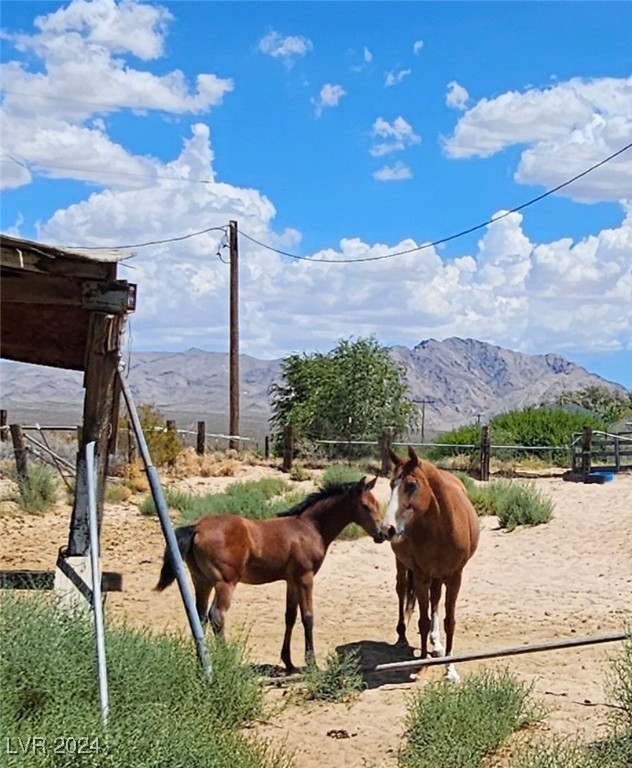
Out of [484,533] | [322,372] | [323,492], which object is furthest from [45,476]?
[322,372]

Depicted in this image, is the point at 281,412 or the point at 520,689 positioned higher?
the point at 281,412

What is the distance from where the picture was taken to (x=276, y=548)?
372 inches

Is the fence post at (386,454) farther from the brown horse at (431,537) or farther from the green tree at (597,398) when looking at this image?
the green tree at (597,398)

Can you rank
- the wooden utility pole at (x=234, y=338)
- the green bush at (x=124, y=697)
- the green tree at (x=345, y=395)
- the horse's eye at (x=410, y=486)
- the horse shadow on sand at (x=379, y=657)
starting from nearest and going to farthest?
the green bush at (x=124, y=697), the horse shadow on sand at (x=379, y=657), the horse's eye at (x=410, y=486), the wooden utility pole at (x=234, y=338), the green tree at (x=345, y=395)

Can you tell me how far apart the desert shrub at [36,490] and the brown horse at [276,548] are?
30.1 ft

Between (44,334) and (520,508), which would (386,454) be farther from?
(44,334)

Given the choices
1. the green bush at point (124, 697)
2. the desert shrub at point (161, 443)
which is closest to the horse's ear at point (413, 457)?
the green bush at point (124, 697)

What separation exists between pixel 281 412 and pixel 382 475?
46.5ft

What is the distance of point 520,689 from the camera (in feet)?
25.1

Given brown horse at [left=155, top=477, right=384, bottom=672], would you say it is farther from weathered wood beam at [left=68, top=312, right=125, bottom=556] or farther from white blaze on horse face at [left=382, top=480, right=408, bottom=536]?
weathered wood beam at [left=68, top=312, right=125, bottom=556]

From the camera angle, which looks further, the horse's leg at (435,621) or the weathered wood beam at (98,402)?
the horse's leg at (435,621)

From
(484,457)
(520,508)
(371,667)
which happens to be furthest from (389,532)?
(484,457)

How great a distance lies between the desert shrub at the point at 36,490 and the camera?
59.5ft

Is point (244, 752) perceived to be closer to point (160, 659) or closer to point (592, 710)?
point (160, 659)
